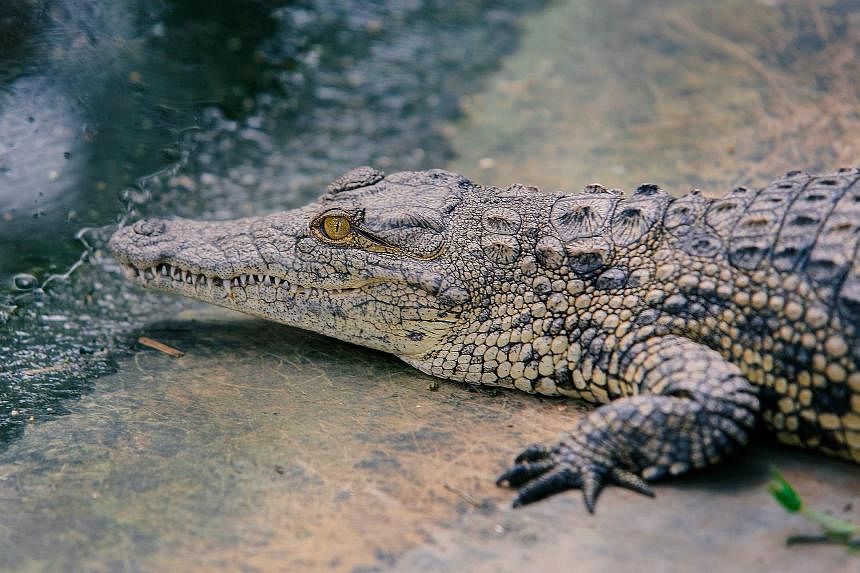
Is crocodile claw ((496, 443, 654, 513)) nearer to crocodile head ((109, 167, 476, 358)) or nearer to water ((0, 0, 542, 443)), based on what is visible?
crocodile head ((109, 167, 476, 358))

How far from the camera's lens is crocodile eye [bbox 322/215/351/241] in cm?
418

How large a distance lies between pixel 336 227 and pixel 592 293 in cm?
134

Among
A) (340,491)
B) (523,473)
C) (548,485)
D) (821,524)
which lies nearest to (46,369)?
(340,491)

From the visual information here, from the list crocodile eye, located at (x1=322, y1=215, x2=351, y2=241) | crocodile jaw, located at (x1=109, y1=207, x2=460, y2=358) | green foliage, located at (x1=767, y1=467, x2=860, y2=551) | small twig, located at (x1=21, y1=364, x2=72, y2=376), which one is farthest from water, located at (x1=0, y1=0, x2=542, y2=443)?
green foliage, located at (x1=767, y1=467, x2=860, y2=551)

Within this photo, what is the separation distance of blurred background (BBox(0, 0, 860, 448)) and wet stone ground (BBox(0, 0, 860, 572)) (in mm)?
23

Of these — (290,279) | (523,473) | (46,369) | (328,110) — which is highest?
(328,110)

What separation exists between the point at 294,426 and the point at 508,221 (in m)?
1.42

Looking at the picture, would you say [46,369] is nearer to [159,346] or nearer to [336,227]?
[159,346]

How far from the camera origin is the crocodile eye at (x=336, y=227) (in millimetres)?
4180

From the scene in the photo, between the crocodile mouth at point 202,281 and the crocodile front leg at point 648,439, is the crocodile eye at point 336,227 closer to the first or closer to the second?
the crocodile mouth at point 202,281

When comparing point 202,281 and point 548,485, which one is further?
point 202,281

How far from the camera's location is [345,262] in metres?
4.13

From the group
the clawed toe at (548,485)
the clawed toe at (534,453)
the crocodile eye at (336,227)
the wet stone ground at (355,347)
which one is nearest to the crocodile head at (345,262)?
the crocodile eye at (336,227)

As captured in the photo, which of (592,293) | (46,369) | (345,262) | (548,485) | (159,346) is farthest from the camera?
(159,346)
